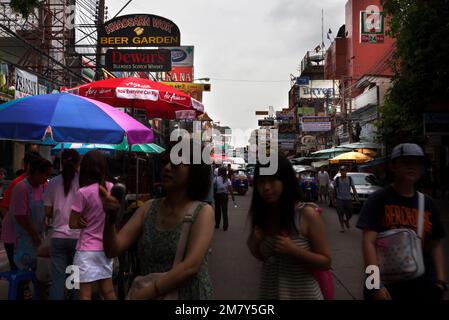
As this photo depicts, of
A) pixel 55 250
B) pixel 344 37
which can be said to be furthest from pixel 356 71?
pixel 55 250

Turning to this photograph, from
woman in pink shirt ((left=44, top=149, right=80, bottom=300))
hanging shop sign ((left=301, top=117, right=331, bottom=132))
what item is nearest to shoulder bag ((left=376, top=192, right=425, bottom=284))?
woman in pink shirt ((left=44, top=149, right=80, bottom=300))

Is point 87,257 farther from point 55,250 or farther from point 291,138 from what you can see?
point 291,138

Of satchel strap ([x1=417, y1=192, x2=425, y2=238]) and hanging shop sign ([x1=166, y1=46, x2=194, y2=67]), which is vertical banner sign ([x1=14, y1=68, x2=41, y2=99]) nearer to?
satchel strap ([x1=417, y1=192, x2=425, y2=238])

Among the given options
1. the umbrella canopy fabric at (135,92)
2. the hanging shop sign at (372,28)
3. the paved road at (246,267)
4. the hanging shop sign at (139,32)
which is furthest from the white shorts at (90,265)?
the hanging shop sign at (372,28)

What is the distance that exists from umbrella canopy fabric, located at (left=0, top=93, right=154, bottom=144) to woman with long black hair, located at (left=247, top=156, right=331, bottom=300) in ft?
10.0

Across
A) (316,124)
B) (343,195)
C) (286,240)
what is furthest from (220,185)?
(316,124)

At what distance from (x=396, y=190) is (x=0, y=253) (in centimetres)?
849

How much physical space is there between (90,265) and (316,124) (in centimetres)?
3713

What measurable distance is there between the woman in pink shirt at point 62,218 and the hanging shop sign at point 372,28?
150 ft

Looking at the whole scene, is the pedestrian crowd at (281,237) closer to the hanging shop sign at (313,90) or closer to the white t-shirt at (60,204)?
the white t-shirt at (60,204)

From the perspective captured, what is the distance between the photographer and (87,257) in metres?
4.55

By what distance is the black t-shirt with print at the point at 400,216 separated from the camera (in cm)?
319

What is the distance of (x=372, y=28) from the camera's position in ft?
154

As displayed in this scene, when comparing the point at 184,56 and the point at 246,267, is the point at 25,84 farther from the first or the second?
the point at 184,56
